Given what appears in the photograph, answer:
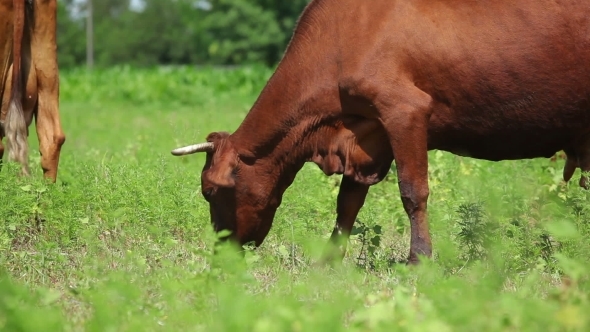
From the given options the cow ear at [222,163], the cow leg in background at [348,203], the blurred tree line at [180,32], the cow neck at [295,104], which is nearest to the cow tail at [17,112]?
the cow ear at [222,163]

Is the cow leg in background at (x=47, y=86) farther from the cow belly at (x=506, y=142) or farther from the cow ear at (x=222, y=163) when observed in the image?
the cow belly at (x=506, y=142)

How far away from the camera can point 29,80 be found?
319 inches

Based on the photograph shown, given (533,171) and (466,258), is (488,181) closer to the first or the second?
(533,171)

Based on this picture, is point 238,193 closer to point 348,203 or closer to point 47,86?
point 348,203

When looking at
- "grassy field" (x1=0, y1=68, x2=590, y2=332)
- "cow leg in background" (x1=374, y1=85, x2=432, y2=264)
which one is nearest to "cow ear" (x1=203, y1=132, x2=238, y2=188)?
"grassy field" (x1=0, y1=68, x2=590, y2=332)

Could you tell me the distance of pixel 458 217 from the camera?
6996 mm

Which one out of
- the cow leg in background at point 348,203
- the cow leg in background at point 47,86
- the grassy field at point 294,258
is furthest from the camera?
the cow leg in background at point 47,86

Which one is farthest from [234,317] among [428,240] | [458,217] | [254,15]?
[254,15]

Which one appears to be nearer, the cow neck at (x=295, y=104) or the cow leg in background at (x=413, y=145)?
the cow leg in background at (x=413, y=145)

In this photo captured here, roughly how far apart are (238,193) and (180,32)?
87.7 meters

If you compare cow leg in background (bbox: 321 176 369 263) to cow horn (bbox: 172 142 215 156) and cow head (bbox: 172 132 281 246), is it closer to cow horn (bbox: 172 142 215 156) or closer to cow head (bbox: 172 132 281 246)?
cow head (bbox: 172 132 281 246)

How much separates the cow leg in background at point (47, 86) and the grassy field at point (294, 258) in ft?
0.88

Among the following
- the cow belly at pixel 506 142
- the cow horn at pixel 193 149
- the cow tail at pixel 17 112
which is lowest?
the cow tail at pixel 17 112

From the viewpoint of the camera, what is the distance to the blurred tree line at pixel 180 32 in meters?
53.9
